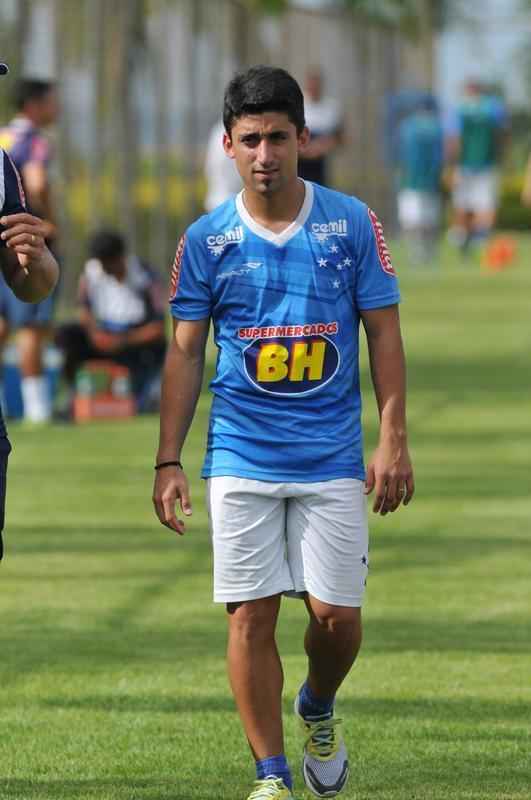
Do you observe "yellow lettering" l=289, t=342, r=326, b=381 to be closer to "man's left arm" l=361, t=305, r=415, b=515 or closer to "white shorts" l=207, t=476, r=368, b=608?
"man's left arm" l=361, t=305, r=415, b=515

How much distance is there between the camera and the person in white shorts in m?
5.62

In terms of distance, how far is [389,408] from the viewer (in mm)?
5715

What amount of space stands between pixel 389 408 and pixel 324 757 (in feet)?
3.16

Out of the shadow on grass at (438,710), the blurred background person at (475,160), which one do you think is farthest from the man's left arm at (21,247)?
the blurred background person at (475,160)

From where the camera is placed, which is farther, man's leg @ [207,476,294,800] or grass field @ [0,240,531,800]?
grass field @ [0,240,531,800]

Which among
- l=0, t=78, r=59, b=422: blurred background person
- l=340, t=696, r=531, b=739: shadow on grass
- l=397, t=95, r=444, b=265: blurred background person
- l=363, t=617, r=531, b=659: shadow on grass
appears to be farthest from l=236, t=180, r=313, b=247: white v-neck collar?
l=397, t=95, r=444, b=265: blurred background person

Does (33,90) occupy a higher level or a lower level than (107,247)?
higher

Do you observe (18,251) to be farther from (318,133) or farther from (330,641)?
(318,133)

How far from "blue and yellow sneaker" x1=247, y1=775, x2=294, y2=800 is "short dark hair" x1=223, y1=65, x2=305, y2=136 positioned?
1.67m

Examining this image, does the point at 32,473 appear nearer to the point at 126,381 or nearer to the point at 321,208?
the point at 126,381

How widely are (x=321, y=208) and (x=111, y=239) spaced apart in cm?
935

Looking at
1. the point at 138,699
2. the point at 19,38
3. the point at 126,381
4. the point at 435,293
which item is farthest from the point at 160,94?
the point at 138,699

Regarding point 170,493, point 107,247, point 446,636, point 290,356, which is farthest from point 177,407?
point 107,247

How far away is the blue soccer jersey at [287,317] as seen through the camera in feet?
18.5
